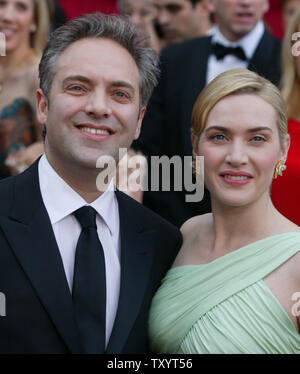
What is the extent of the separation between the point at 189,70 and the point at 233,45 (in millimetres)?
343

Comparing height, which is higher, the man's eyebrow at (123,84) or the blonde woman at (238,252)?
the man's eyebrow at (123,84)

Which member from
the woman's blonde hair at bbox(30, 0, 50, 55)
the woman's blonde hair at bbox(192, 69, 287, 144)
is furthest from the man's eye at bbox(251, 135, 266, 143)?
the woman's blonde hair at bbox(30, 0, 50, 55)

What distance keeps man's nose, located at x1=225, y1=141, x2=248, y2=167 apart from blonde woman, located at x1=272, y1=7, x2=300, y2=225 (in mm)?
886

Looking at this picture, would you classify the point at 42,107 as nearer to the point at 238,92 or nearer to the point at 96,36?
the point at 96,36

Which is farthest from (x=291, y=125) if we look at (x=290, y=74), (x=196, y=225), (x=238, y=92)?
(x=238, y=92)

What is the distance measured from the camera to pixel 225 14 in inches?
183

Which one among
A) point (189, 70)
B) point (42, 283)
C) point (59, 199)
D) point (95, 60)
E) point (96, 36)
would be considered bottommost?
point (42, 283)

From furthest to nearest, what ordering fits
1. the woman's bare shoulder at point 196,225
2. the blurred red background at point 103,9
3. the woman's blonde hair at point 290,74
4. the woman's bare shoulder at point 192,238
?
the blurred red background at point 103,9 → the woman's blonde hair at point 290,74 → the woman's bare shoulder at point 196,225 → the woman's bare shoulder at point 192,238

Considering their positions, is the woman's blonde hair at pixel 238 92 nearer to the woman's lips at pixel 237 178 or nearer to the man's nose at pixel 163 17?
the woman's lips at pixel 237 178

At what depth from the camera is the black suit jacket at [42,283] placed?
8.16 feet

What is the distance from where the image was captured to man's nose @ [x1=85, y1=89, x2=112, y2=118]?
8.89ft

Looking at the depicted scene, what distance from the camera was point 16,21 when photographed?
4.55 m

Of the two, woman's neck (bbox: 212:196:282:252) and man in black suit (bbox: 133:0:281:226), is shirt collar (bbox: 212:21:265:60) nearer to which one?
man in black suit (bbox: 133:0:281:226)

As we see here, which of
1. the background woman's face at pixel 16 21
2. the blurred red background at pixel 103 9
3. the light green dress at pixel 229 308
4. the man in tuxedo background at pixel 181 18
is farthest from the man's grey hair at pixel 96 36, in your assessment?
the blurred red background at pixel 103 9
